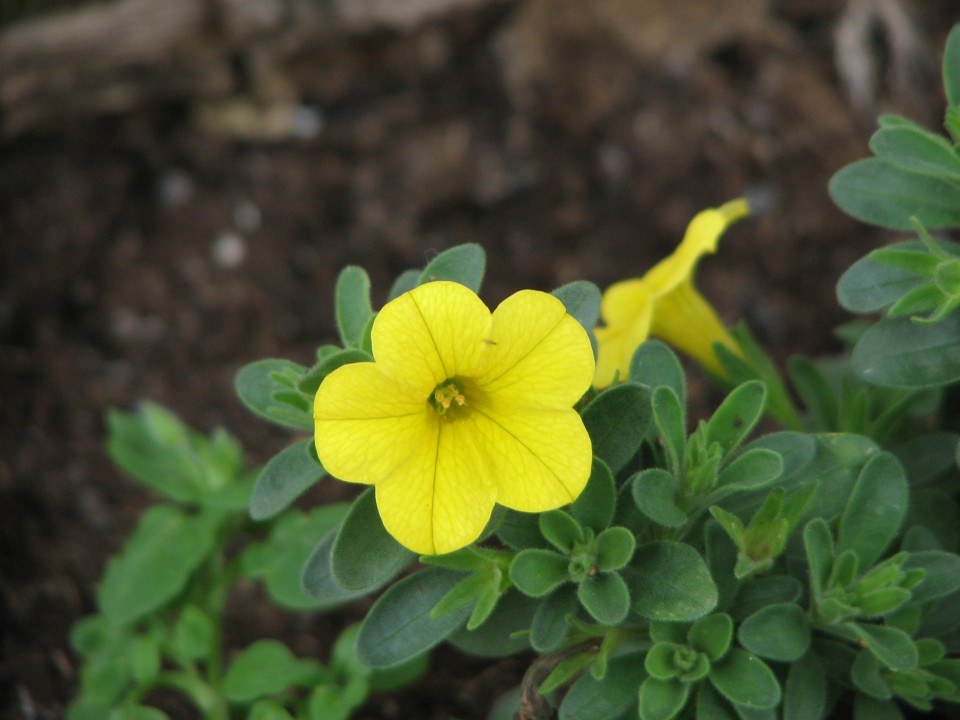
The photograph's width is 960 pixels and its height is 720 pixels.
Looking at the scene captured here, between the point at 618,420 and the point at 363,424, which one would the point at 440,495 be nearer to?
the point at 363,424

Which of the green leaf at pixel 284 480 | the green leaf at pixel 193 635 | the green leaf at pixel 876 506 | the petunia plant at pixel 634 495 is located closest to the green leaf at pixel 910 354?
the petunia plant at pixel 634 495

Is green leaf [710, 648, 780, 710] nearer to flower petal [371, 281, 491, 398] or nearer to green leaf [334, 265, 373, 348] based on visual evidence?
flower petal [371, 281, 491, 398]

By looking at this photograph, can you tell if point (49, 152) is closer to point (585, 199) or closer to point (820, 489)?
point (585, 199)

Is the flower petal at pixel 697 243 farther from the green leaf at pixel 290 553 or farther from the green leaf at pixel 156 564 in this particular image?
the green leaf at pixel 156 564

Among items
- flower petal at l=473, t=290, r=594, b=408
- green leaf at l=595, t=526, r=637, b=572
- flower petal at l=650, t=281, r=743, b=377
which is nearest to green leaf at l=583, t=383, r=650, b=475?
green leaf at l=595, t=526, r=637, b=572

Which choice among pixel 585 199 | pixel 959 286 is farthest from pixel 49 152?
pixel 959 286

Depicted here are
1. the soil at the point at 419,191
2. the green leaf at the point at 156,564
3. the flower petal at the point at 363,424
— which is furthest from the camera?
the soil at the point at 419,191

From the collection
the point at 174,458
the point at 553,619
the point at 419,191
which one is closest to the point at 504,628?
the point at 553,619
